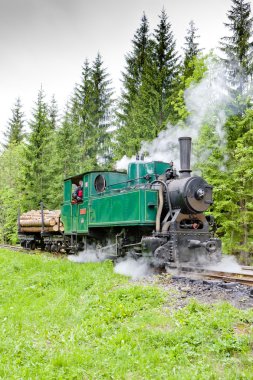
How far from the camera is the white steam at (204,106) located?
50.6ft

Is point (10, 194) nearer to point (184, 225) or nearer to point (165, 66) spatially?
Answer: point (165, 66)

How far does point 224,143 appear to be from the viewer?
15.1m

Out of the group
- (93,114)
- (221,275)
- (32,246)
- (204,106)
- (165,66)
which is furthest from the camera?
(93,114)

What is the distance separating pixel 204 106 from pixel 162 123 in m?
3.69

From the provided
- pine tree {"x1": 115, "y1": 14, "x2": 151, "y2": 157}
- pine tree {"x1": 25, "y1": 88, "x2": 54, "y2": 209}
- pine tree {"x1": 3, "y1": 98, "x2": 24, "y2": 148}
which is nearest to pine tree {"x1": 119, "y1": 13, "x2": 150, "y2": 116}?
pine tree {"x1": 115, "y1": 14, "x2": 151, "y2": 157}

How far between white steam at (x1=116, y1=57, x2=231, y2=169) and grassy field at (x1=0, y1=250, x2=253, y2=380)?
31.4 ft

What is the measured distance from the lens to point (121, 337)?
4.66 m

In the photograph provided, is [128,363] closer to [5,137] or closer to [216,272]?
[216,272]

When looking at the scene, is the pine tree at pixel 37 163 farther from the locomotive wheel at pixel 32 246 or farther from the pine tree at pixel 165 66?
the pine tree at pixel 165 66

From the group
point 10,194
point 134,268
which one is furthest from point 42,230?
point 10,194

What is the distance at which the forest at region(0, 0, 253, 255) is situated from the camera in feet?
47.6

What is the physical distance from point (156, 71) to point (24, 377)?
65.4ft

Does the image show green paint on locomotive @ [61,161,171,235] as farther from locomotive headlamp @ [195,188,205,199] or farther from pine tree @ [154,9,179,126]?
pine tree @ [154,9,179,126]

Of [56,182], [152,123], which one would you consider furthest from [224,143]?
[56,182]
